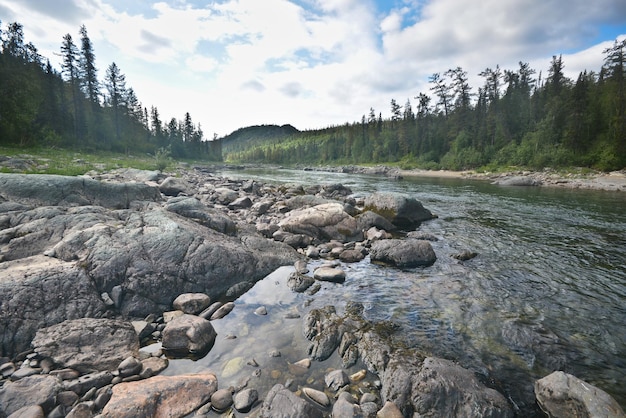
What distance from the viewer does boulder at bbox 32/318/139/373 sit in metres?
4.30

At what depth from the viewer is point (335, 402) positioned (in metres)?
3.89

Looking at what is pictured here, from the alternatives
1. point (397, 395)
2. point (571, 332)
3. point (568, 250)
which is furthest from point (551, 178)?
point (397, 395)

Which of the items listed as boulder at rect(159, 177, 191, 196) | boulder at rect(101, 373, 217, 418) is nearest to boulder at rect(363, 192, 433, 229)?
boulder at rect(101, 373, 217, 418)

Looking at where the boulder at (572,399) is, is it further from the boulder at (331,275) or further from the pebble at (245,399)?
the boulder at (331,275)

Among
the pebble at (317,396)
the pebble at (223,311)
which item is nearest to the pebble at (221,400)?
the pebble at (317,396)

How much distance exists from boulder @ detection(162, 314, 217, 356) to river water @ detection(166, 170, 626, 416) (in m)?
0.22

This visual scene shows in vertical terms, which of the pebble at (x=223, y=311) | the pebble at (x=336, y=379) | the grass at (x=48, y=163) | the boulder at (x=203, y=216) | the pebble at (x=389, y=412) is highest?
the grass at (x=48, y=163)

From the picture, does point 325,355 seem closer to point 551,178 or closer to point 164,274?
point 164,274

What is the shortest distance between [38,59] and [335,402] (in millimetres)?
78494

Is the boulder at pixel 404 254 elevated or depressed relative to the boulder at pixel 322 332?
elevated

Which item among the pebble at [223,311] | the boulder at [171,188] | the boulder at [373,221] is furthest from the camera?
the boulder at [171,188]

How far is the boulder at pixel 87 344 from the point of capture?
14.1 feet

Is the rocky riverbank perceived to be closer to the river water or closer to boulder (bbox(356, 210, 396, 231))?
the river water

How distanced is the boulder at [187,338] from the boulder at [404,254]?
633 cm
